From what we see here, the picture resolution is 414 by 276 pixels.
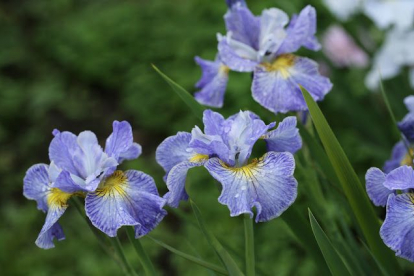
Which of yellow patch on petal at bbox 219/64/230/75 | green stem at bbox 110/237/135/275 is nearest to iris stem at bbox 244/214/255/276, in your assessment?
green stem at bbox 110/237/135/275

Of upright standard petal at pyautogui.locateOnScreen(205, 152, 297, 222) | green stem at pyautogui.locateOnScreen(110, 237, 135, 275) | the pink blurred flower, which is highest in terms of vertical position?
upright standard petal at pyautogui.locateOnScreen(205, 152, 297, 222)

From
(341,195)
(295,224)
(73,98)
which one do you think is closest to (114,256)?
(295,224)

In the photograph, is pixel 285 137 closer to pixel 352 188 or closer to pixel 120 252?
pixel 352 188

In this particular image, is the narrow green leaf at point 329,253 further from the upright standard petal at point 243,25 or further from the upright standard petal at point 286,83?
the upright standard petal at point 243,25

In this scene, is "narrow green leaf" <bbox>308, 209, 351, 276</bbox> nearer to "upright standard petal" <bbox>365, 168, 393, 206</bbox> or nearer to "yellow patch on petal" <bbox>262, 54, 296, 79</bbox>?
"upright standard petal" <bbox>365, 168, 393, 206</bbox>

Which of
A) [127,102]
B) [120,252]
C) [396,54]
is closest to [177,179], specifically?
[120,252]

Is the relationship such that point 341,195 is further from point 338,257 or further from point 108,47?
point 108,47

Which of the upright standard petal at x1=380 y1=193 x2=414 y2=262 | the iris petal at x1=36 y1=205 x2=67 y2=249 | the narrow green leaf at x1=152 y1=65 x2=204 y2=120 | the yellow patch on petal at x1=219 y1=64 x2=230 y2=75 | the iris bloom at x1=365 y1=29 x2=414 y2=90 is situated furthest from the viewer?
the iris bloom at x1=365 y1=29 x2=414 y2=90
